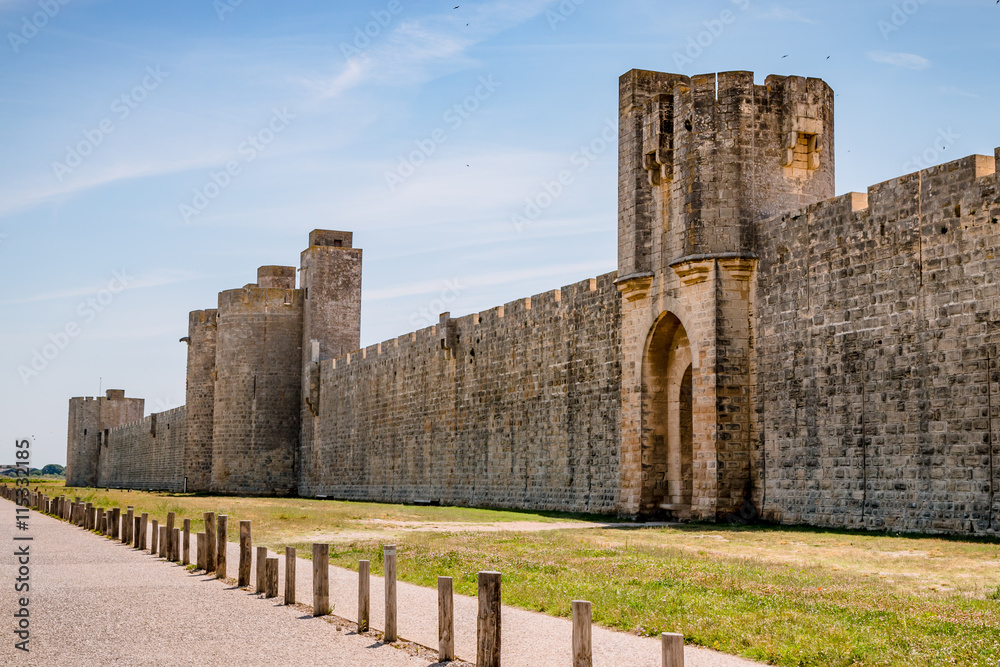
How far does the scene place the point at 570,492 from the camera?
2189 centimetres

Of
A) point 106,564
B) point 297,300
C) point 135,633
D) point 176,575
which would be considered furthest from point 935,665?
point 297,300

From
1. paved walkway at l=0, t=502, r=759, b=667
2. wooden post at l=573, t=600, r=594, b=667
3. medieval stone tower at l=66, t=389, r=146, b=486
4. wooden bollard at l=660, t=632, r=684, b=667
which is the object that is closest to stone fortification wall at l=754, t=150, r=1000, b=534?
paved walkway at l=0, t=502, r=759, b=667

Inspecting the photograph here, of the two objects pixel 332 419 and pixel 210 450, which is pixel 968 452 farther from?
pixel 210 450

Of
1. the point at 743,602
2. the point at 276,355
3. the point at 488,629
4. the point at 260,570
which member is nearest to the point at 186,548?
the point at 260,570

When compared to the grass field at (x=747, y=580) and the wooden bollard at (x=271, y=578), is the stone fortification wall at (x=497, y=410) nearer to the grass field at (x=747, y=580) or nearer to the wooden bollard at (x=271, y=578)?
the grass field at (x=747, y=580)

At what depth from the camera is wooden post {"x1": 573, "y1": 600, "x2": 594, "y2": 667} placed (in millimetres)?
5617

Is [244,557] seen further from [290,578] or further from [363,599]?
[363,599]

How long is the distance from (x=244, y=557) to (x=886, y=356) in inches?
352

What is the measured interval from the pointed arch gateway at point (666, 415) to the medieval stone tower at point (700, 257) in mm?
25

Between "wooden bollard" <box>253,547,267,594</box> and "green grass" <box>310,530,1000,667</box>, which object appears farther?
"wooden bollard" <box>253,547,267,594</box>

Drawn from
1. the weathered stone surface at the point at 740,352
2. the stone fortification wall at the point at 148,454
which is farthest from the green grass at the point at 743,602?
Answer: the stone fortification wall at the point at 148,454

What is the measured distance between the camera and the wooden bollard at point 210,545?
1156 centimetres

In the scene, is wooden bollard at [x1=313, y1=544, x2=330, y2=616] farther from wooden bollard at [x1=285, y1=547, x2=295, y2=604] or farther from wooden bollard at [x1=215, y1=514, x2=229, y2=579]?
wooden bollard at [x1=215, y1=514, x2=229, y2=579]

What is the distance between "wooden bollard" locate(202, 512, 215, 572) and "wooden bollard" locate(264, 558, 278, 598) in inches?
80.1
